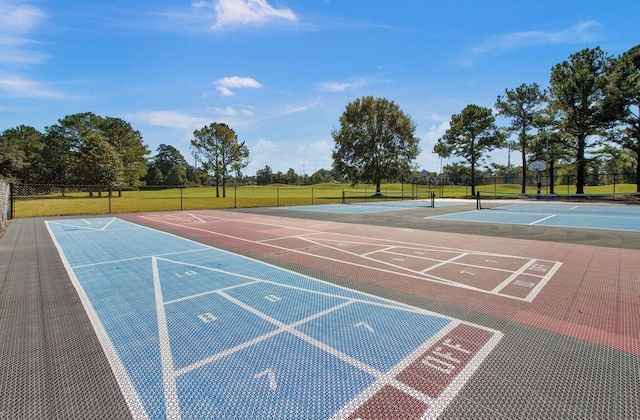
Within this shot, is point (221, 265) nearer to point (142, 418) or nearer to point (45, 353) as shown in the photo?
point (45, 353)

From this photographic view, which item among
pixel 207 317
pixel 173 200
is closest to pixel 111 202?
pixel 173 200

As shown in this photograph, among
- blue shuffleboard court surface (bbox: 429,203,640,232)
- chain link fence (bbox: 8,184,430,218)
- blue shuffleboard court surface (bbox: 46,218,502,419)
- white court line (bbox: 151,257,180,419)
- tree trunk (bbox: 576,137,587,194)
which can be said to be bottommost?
white court line (bbox: 151,257,180,419)

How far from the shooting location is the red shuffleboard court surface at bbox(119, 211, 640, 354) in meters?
3.73

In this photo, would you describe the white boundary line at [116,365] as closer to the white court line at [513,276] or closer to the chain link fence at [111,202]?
the white court line at [513,276]

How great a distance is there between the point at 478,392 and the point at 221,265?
17.0ft

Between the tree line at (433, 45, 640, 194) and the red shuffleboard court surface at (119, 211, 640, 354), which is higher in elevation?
the tree line at (433, 45, 640, 194)

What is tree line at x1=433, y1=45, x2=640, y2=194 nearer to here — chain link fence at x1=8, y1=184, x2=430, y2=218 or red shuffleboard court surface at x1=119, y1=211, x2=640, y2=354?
chain link fence at x1=8, y1=184, x2=430, y2=218

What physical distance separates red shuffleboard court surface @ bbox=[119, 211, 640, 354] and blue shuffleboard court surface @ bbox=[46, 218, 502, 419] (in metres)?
0.91

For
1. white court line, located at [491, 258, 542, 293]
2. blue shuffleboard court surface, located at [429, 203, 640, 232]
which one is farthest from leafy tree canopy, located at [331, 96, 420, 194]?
white court line, located at [491, 258, 542, 293]

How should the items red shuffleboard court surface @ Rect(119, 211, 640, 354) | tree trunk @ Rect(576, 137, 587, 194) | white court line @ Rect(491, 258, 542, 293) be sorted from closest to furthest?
1. red shuffleboard court surface @ Rect(119, 211, 640, 354)
2. white court line @ Rect(491, 258, 542, 293)
3. tree trunk @ Rect(576, 137, 587, 194)

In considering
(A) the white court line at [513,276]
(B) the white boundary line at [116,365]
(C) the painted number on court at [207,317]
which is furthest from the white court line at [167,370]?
(A) the white court line at [513,276]

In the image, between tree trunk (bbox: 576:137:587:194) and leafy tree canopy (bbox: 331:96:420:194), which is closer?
tree trunk (bbox: 576:137:587:194)

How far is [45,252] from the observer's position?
7.95 meters

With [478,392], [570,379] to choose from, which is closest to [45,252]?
A: [478,392]
